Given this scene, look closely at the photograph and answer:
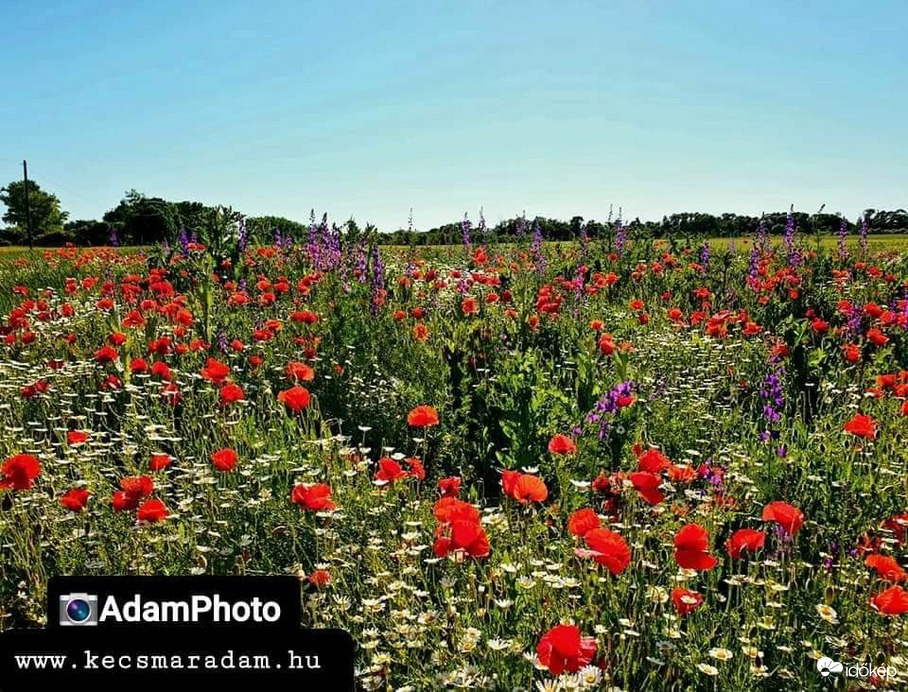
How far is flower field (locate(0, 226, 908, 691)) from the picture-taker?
6.90 feet

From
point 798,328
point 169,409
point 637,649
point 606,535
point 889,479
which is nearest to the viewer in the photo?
point 606,535

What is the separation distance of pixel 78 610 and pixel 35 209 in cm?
7866

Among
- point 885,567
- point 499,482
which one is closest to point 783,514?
point 885,567

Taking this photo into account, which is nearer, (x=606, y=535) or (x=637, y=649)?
(x=606, y=535)

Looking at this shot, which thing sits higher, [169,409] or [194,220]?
[194,220]


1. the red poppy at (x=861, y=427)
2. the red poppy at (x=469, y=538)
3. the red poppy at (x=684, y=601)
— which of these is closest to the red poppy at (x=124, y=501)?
the red poppy at (x=469, y=538)

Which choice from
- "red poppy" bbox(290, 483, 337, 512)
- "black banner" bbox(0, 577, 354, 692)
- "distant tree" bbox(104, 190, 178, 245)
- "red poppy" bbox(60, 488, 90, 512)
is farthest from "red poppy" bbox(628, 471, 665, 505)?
"distant tree" bbox(104, 190, 178, 245)

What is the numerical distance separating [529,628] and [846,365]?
3.99 m

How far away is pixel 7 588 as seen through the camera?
2.82 m

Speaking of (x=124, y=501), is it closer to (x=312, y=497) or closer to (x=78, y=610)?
(x=312, y=497)

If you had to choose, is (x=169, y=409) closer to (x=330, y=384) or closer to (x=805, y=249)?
(x=330, y=384)

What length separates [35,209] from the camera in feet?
229

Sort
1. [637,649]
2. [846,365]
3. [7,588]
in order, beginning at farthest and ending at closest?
[846,365] < [7,588] < [637,649]

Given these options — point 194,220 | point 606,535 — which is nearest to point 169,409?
point 606,535
